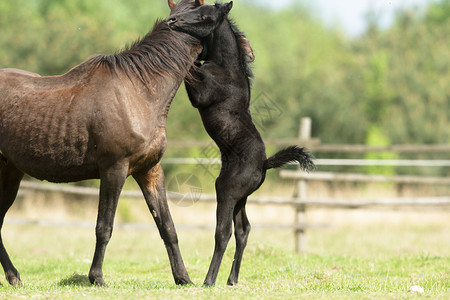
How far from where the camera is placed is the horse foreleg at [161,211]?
5160 millimetres

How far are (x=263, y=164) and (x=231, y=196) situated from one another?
1.35 feet

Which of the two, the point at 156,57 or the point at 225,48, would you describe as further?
the point at 225,48

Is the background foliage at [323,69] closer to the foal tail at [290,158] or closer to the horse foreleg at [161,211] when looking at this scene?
the foal tail at [290,158]

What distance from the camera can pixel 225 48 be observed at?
17.7ft

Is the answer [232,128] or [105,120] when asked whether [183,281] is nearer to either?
[232,128]

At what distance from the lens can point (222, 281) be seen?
6.04 meters

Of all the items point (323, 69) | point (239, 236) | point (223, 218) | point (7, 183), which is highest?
point (323, 69)

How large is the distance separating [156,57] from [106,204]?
51.4 inches

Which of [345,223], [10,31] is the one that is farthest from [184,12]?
[10,31]

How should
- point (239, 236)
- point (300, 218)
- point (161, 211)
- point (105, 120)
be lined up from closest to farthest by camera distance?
point (105, 120) < point (161, 211) < point (239, 236) < point (300, 218)

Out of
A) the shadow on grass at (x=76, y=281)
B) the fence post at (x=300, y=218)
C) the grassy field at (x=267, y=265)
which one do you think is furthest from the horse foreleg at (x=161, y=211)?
the fence post at (x=300, y=218)

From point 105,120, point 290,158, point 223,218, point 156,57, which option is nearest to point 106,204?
point 105,120

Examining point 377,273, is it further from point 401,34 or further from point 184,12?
point 401,34

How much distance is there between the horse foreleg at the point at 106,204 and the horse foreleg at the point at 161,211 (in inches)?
13.8
